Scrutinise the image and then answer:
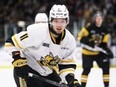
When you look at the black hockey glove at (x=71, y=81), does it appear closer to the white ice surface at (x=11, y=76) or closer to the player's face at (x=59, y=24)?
the player's face at (x=59, y=24)

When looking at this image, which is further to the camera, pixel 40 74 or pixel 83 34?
pixel 83 34

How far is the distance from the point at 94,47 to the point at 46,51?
262cm

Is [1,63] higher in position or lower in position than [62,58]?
lower

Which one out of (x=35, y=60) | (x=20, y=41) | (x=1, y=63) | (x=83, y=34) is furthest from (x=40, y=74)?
(x=1, y=63)

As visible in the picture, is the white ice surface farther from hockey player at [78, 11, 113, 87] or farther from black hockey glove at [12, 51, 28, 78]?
black hockey glove at [12, 51, 28, 78]

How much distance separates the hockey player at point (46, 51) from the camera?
3270 millimetres

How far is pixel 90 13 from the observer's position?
9.91 m

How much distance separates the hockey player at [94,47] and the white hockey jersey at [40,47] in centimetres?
241

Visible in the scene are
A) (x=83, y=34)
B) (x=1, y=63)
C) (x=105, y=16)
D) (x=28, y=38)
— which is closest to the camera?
(x=28, y=38)

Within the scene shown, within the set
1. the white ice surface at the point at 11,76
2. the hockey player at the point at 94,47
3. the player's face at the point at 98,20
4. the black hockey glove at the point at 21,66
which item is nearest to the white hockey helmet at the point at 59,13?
the black hockey glove at the point at 21,66

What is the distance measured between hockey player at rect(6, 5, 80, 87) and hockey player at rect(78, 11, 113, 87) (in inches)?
93.3

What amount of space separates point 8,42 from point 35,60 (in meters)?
0.27

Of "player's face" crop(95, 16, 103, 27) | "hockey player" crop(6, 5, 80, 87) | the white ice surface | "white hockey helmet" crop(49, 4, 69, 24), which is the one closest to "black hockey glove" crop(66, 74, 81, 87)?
"hockey player" crop(6, 5, 80, 87)

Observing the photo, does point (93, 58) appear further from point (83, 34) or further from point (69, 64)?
point (69, 64)
